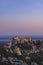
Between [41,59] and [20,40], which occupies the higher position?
[20,40]

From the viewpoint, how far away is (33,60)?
35.9 ft

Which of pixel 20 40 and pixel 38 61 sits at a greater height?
pixel 20 40

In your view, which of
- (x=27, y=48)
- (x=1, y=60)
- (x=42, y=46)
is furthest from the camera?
(x=42, y=46)

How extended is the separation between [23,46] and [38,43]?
231 cm

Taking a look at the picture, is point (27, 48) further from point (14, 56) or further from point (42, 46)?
point (14, 56)

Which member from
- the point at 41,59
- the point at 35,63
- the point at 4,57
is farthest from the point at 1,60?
the point at 41,59

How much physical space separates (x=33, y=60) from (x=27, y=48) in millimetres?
5652

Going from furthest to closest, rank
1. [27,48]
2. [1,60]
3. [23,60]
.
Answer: [27,48] < [23,60] < [1,60]

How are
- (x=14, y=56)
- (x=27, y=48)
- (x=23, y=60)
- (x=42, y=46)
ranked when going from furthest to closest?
(x=42, y=46) → (x=27, y=48) → (x=14, y=56) → (x=23, y=60)

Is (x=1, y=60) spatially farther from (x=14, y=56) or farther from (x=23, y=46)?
(x=23, y=46)

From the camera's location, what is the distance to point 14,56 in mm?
11531

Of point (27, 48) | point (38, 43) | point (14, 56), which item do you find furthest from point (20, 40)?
point (14, 56)

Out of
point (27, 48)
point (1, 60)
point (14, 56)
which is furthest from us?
point (27, 48)

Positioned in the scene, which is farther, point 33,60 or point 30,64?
point 33,60
